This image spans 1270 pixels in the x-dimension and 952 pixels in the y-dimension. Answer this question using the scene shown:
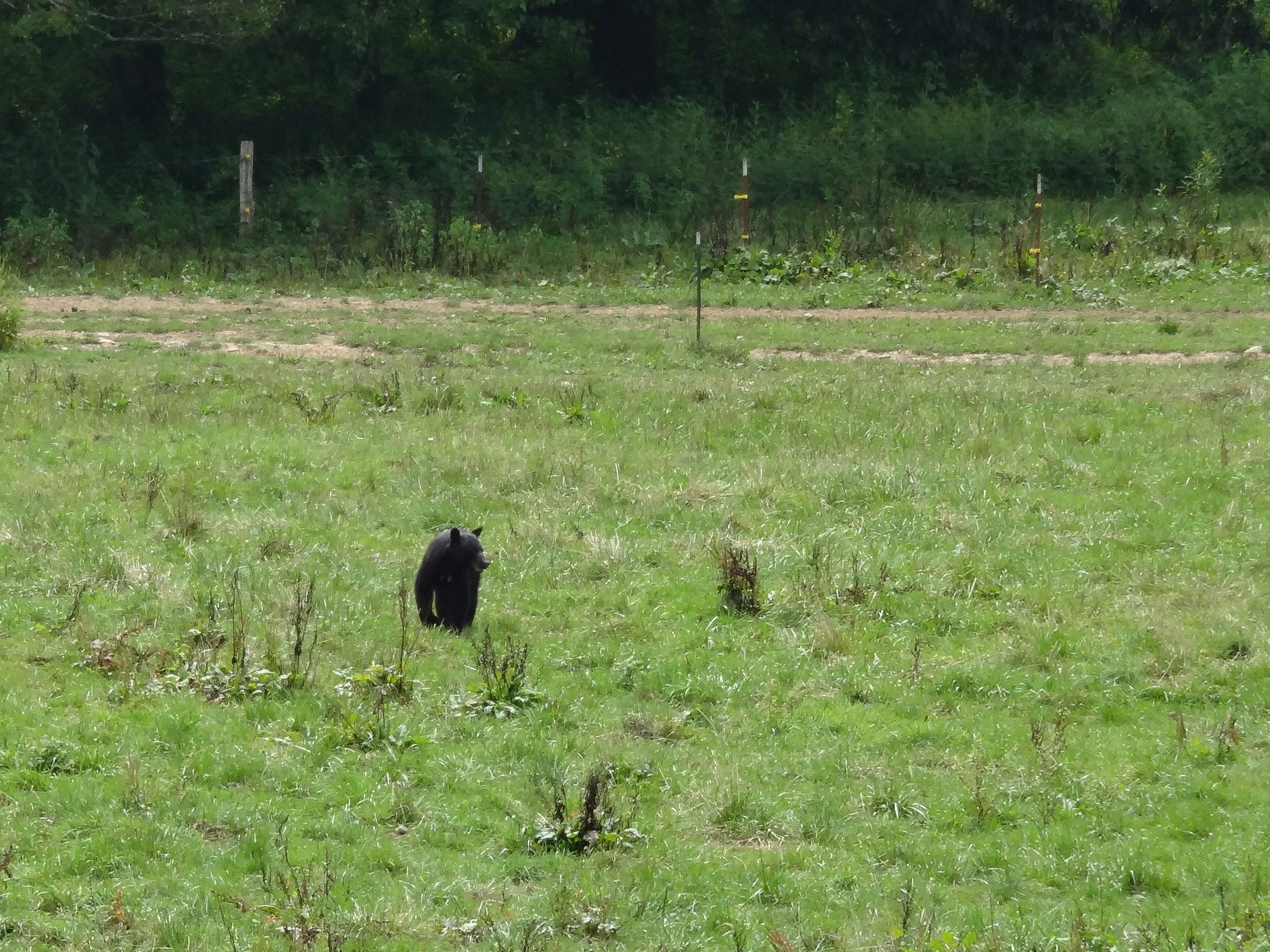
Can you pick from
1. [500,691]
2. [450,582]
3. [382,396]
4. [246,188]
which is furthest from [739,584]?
[246,188]

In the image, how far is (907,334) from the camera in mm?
19375

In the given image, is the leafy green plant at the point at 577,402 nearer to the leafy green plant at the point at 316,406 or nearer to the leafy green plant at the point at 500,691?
the leafy green plant at the point at 316,406

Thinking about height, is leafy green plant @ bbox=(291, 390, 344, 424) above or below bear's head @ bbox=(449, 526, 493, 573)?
above

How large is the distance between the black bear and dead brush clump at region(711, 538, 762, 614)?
1.51 meters

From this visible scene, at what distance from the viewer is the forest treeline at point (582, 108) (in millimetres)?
29500

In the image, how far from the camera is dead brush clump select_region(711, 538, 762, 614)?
9.65m

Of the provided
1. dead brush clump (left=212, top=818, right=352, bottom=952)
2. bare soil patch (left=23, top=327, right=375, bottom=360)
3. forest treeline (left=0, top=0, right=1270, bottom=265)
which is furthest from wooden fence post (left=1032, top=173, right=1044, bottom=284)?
dead brush clump (left=212, top=818, right=352, bottom=952)

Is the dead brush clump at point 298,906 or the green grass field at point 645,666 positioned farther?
the green grass field at point 645,666

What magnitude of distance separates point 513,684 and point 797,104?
94.7ft

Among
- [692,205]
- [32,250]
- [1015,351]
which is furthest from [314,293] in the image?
[1015,351]

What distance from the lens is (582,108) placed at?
1361 inches

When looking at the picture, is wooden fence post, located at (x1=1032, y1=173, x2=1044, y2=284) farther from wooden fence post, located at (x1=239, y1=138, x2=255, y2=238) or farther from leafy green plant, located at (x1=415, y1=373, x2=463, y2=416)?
wooden fence post, located at (x1=239, y1=138, x2=255, y2=238)

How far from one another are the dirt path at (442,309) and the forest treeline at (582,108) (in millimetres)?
3511

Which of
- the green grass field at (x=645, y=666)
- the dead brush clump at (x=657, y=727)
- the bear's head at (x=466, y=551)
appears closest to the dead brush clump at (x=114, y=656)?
the green grass field at (x=645, y=666)
